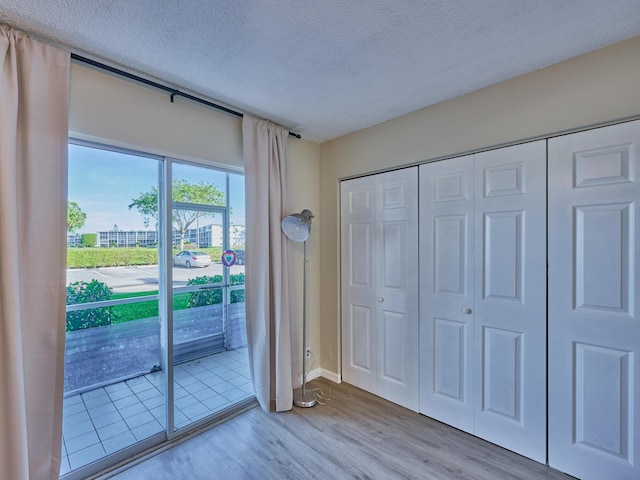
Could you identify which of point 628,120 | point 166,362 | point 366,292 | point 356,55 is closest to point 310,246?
point 366,292

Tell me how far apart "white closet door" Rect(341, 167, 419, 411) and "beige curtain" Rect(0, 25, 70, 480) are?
2.21 m

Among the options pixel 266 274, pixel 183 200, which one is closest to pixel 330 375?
pixel 266 274

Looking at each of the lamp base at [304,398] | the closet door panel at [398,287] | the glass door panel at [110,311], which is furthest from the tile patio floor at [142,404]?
the closet door panel at [398,287]

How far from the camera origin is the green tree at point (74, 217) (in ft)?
5.85

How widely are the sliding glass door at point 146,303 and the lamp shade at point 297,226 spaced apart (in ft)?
1.37

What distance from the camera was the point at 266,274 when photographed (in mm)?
2531

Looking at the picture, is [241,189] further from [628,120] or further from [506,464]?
[506,464]

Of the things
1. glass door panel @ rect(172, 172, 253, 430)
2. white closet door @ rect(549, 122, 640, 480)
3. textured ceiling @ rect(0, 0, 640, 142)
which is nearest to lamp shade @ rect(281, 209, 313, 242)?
glass door panel @ rect(172, 172, 253, 430)

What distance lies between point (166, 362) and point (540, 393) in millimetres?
2565

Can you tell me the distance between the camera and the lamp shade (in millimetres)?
2502

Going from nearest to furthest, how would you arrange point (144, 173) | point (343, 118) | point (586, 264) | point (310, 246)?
point (586, 264) → point (144, 173) → point (343, 118) → point (310, 246)

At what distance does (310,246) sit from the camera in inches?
124

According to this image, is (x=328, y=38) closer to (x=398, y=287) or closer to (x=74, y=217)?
(x=74, y=217)

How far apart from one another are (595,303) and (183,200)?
9.23ft
